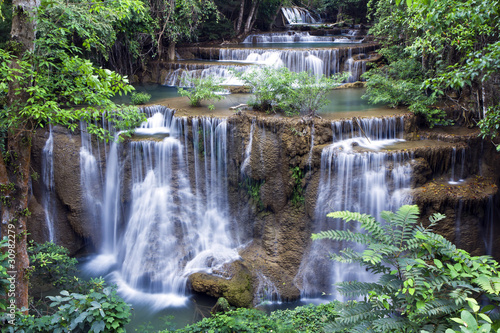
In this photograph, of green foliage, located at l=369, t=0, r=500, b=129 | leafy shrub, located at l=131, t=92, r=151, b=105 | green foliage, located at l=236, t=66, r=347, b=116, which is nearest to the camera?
green foliage, located at l=369, t=0, r=500, b=129

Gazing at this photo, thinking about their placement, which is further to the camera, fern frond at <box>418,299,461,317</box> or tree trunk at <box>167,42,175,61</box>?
tree trunk at <box>167,42,175,61</box>

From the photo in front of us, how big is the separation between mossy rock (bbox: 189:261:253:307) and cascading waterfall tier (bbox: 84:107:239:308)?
98 centimetres

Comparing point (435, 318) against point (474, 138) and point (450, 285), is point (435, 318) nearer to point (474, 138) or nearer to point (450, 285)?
point (450, 285)

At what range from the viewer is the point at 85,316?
3.89 meters

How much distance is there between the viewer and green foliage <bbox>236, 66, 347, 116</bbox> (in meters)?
9.75

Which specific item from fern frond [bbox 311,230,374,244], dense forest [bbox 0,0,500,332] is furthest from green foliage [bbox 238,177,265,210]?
fern frond [bbox 311,230,374,244]

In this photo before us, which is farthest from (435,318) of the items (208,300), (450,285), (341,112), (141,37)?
(141,37)

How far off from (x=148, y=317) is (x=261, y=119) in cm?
541

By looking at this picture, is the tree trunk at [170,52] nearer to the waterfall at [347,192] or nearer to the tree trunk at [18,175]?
the waterfall at [347,192]

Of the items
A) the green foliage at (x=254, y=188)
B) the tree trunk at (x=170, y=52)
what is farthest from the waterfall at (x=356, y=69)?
the tree trunk at (x=170, y=52)

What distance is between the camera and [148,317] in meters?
8.01

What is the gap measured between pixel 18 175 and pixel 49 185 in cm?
457

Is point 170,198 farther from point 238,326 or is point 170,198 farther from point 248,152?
point 238,326

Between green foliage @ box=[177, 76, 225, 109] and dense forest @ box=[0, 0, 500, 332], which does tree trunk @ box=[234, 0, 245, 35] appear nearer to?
dense forest @ box=[0, 0, 500, 332]
